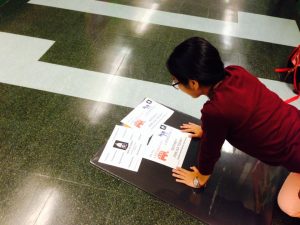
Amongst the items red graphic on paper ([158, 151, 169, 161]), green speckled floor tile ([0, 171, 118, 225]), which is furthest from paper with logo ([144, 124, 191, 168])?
green speckled floor tile ([0, 171, 118, 225])

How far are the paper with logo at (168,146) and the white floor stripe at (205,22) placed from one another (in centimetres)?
146

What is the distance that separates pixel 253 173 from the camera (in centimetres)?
162

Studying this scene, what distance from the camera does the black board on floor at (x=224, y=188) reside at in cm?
142

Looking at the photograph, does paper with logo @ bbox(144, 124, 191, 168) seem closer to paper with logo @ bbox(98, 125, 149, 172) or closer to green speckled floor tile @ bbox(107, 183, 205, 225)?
paper with logo @ bbox(98, 125, 149, 172)

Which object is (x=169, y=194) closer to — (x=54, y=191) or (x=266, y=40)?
(x=54, y=191)

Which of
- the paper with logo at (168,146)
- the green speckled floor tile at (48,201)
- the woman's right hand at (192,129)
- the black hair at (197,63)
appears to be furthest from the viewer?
the woman's right hand at (192,129)

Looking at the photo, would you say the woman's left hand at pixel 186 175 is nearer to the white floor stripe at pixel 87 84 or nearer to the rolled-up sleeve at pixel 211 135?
the rolled-up sleeve at pixel 211 135

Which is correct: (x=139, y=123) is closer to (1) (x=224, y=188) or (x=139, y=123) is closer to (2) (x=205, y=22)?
(1) (x=224, y=188)

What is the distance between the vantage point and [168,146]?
5.60 ft

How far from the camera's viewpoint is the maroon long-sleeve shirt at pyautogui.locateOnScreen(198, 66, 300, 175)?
1048 millimetres

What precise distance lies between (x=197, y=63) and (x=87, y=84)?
129cm

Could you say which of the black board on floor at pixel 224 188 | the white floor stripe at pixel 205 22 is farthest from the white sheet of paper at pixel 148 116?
the white floor stripe at pixel 205 22

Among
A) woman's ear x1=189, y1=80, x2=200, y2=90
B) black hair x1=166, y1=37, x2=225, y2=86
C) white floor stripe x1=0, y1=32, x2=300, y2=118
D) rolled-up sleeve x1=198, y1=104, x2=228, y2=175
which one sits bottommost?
white floor stripe x1=0, y1=32, x2=300, y2=118

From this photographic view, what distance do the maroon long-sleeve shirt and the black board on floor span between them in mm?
327
